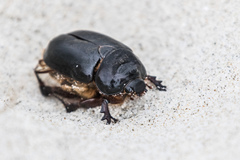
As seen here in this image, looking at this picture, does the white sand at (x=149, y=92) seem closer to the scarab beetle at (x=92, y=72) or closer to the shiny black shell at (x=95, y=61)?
the scarab beetle at (x=92, y=72)

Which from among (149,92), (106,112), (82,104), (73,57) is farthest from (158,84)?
(73,57)

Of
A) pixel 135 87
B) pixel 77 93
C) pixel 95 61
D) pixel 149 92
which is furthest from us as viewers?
pixel 77 93

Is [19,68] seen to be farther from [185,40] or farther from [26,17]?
[185,40]

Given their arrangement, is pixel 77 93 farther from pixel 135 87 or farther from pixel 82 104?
pixel 135 87

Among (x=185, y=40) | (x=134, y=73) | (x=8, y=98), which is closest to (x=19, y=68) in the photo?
(x=8, y=98)

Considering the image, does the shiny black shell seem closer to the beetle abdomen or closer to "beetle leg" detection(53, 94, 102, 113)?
the beetle abdomen

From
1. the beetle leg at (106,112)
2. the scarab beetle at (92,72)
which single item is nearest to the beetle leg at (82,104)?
the scarab beetle at (92,72)
